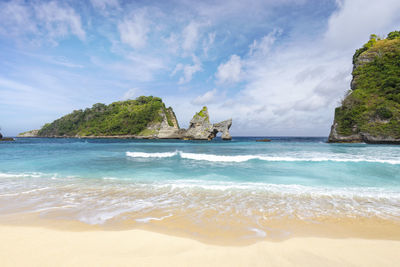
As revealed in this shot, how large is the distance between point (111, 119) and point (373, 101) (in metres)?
104

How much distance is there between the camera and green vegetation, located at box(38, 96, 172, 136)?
3401 inches

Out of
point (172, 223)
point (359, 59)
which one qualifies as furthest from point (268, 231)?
point (359, 59)

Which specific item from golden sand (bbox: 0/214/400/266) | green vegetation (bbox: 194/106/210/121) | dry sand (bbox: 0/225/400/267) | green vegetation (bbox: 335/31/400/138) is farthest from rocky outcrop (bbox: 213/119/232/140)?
dry sand (bbox: 0/225/400/267)

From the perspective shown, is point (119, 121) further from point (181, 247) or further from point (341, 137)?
point (181, 247)

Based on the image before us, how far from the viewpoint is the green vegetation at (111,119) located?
86.4m

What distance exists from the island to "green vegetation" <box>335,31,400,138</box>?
34.3 meters

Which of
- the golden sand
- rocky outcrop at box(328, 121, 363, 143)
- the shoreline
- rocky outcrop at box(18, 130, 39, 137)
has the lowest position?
the shoreline

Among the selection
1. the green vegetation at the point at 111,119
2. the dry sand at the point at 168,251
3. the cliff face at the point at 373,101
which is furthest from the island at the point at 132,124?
the dry sand at the point at 168,251

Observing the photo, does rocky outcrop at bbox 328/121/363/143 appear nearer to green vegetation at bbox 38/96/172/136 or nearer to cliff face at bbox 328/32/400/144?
cliff face at bbox 328/32/400/144

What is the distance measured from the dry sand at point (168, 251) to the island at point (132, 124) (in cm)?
6160

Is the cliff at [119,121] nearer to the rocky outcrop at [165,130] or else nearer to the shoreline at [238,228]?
the rocky outcrop at [165,130]

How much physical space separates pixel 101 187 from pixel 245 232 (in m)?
6.22

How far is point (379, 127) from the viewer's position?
3597 cm

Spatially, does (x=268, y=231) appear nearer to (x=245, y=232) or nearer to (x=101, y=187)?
(x=245, y=232)
